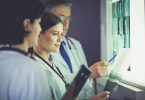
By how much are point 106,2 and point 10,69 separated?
843 mm

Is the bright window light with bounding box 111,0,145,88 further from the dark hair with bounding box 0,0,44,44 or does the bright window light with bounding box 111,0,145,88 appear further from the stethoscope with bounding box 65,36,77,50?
the dark hair with bounding box 0,0,44,44

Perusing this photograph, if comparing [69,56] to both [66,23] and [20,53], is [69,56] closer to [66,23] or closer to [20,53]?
[66,23]

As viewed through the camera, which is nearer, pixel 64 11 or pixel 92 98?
pixel 92 98

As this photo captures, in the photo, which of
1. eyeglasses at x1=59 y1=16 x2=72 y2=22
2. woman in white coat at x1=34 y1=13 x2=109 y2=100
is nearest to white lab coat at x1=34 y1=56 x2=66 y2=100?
woman in white coat at x1=34 y1=13 x2=109 y2=100

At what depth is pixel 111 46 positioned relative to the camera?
7.06 feet

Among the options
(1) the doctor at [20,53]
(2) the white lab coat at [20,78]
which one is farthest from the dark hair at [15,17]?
(2) the white lab coat at [20,78]

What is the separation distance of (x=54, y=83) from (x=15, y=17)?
50cm

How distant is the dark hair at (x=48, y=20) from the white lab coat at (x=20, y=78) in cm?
25

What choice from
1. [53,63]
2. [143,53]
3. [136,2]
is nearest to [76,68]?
[53,63]

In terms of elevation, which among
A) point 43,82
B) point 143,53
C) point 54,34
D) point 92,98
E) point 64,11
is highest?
point 64,11

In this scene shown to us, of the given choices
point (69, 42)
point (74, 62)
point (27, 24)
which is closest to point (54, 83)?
point (74, 62)

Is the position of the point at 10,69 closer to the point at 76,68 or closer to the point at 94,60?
the point at 76,68

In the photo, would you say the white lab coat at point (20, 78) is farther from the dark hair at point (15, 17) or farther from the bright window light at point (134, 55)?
the bright window light at point (134, 55)

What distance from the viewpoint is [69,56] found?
2072 millimetres
